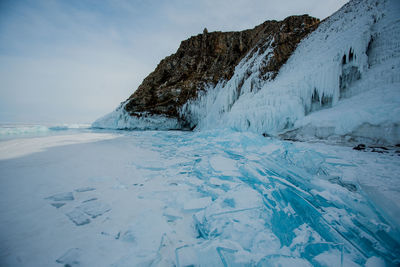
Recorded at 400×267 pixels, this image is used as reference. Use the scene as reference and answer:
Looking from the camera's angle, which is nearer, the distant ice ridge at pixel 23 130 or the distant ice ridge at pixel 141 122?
the distant ice ridge at pixel 23 130

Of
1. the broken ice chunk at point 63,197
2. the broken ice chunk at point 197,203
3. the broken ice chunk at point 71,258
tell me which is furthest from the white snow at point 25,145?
the broken ice chunk at point 197,203

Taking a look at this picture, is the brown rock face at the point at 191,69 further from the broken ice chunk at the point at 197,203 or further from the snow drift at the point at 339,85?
the broken ice chunk at the point at 197,203

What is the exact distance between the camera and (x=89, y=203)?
1.32 metres

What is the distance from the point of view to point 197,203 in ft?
4.43

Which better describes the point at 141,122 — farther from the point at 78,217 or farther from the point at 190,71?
the point at 78,217

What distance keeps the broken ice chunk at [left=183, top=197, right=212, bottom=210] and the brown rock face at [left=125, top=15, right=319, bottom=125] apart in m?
11.5

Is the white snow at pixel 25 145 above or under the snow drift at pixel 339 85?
under

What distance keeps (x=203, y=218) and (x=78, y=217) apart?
0.99m

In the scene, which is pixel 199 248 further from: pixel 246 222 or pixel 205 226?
pixel 246 222

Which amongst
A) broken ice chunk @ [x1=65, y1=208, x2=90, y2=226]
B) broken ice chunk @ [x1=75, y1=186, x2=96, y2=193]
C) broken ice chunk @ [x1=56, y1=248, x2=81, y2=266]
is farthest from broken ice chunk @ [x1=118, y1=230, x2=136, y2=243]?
broken ice chunk @ [x1=75, y1=186, x2=96, y2=193]

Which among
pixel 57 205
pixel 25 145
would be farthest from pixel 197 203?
pixel 25 145

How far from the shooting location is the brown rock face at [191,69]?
40.6 feet

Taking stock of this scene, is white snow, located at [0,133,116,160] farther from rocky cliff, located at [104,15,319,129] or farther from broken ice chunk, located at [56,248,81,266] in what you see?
rocky cliff, located at [104,15,319,129]

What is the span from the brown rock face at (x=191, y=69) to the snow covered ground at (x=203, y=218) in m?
11.1
